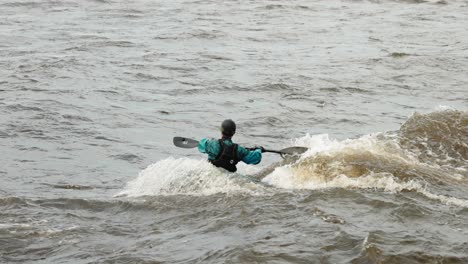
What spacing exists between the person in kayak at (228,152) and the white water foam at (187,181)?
0.14 m

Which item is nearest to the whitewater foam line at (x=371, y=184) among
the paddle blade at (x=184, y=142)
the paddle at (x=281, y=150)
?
the paddle at (x=281, y=150)

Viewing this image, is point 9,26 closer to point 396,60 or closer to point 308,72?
point 308,72

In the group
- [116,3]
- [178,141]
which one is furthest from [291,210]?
[116,3]

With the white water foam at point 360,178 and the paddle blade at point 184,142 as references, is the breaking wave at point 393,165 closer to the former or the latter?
the white water foam at point 360,178

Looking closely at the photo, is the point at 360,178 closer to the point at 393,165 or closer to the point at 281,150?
the point at 393,165

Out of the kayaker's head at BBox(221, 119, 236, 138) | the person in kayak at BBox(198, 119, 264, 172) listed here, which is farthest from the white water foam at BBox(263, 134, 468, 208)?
the kayaker's head at BBox(221, 119, 236, 138)

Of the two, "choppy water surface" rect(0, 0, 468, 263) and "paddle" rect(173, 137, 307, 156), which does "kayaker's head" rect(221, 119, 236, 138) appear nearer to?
"choppy water surface" rect(0, 0, 468, 263)

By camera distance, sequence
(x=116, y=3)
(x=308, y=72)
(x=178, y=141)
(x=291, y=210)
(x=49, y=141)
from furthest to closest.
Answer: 1. (x=116, y=3)
2. (x=308, y=72)
3. (x=49, y=141)
4. (x=178, y=141)
5. (x=291, y=210)

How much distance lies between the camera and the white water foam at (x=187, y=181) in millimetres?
11359

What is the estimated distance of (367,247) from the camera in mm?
8633

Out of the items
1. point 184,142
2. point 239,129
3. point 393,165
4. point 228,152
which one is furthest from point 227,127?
point 239,129

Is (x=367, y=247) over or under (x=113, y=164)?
over

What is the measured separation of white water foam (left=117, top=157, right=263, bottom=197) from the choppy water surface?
4 centimetres

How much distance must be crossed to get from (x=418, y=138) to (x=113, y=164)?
212 inches
